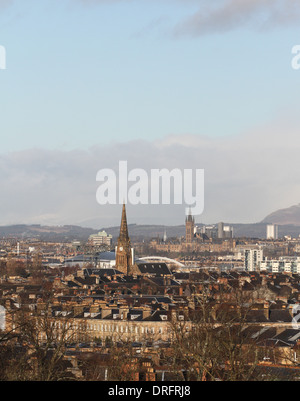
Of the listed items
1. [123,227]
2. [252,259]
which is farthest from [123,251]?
[252,259]

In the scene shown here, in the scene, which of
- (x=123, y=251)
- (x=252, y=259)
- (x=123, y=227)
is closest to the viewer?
(x=123, y=251)

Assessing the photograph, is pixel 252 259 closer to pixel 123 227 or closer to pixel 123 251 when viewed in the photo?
pixel 123 251

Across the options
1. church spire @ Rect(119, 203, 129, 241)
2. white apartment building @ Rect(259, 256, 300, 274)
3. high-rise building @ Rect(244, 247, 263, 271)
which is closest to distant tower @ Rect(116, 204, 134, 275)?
church spire @ Rect(119, 203, 129, 241)

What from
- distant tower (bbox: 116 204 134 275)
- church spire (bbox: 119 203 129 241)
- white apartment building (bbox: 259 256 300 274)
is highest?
church spire (bbox: 119 203 129 241)

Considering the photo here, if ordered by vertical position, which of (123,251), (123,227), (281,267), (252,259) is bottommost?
(281,267)

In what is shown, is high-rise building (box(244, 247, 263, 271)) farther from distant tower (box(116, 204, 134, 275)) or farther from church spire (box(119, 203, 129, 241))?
church spire (box(119, 203, 129, 241))

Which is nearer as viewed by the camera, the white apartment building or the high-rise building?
the white apartment building

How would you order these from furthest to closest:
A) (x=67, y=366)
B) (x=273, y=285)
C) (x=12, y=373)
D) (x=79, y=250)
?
1. (x=79, y=250)
2. (x=273, y=285)
3. (x=67, y=366)
4. (x=12, y=373)

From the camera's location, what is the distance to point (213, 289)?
68875 mm

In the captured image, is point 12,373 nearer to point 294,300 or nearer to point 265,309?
point 265,309
